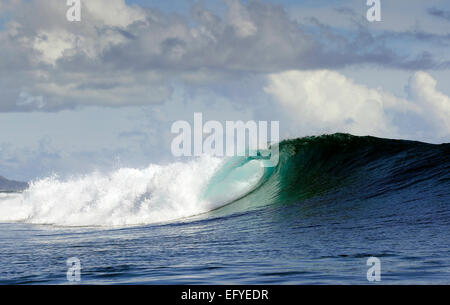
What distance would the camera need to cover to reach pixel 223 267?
335 inches

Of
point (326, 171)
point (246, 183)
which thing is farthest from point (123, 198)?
point (326, 171)

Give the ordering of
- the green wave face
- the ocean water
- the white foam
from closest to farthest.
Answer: the ocean water, the green wave face, the white foam

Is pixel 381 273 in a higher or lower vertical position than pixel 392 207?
lower

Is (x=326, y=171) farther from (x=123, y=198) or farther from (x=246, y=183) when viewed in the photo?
(x=123, y=198)

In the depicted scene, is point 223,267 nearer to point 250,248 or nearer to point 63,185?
point 250,248

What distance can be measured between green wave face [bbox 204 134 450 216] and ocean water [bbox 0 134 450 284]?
0.08 metres

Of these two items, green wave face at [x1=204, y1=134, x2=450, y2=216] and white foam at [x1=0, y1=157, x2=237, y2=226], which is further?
white foam at [x1=0, y1=157, x2=237, y2=226]

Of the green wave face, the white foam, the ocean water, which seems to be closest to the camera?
the ocean water

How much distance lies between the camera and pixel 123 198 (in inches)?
934

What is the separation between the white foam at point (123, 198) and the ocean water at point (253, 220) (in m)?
0.07

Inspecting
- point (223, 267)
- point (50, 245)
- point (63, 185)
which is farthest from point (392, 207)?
point (63, 185)

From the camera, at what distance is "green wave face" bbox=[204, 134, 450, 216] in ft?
62.4
